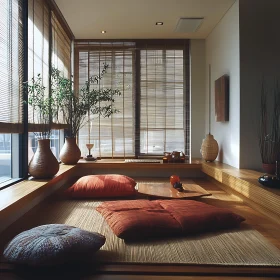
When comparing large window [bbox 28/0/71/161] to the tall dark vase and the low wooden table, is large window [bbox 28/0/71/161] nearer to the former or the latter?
the low wooden table

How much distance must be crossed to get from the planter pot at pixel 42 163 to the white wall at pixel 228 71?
1951 millimetres

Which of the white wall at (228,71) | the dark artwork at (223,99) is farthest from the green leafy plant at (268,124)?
the dark artwork at (223,99)

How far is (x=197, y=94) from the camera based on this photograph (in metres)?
5.32

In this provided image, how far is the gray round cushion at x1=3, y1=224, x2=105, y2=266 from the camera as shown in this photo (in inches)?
62.1

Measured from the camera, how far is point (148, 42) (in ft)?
17.5

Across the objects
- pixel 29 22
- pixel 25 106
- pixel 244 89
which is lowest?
pixel 25 106

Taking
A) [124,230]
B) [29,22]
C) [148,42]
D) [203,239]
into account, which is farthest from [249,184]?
[148,42]

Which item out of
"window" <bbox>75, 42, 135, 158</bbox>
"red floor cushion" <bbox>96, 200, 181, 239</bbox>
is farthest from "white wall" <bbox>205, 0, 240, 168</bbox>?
"red floor cushion" <bbox>96, 200, 181, 239</bbox>

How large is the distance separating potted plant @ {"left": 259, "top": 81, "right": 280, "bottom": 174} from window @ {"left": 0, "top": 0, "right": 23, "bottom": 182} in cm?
231

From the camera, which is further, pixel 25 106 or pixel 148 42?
pixel 148 42

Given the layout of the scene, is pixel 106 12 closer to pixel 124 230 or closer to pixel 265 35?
pixel 265 35

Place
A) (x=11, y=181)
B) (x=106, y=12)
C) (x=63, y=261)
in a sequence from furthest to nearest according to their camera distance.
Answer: (x=106, y=12)
(x=11, y=181)
(x=63, y=261)

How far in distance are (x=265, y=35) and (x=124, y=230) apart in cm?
273

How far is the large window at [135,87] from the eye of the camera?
5.32 metres
